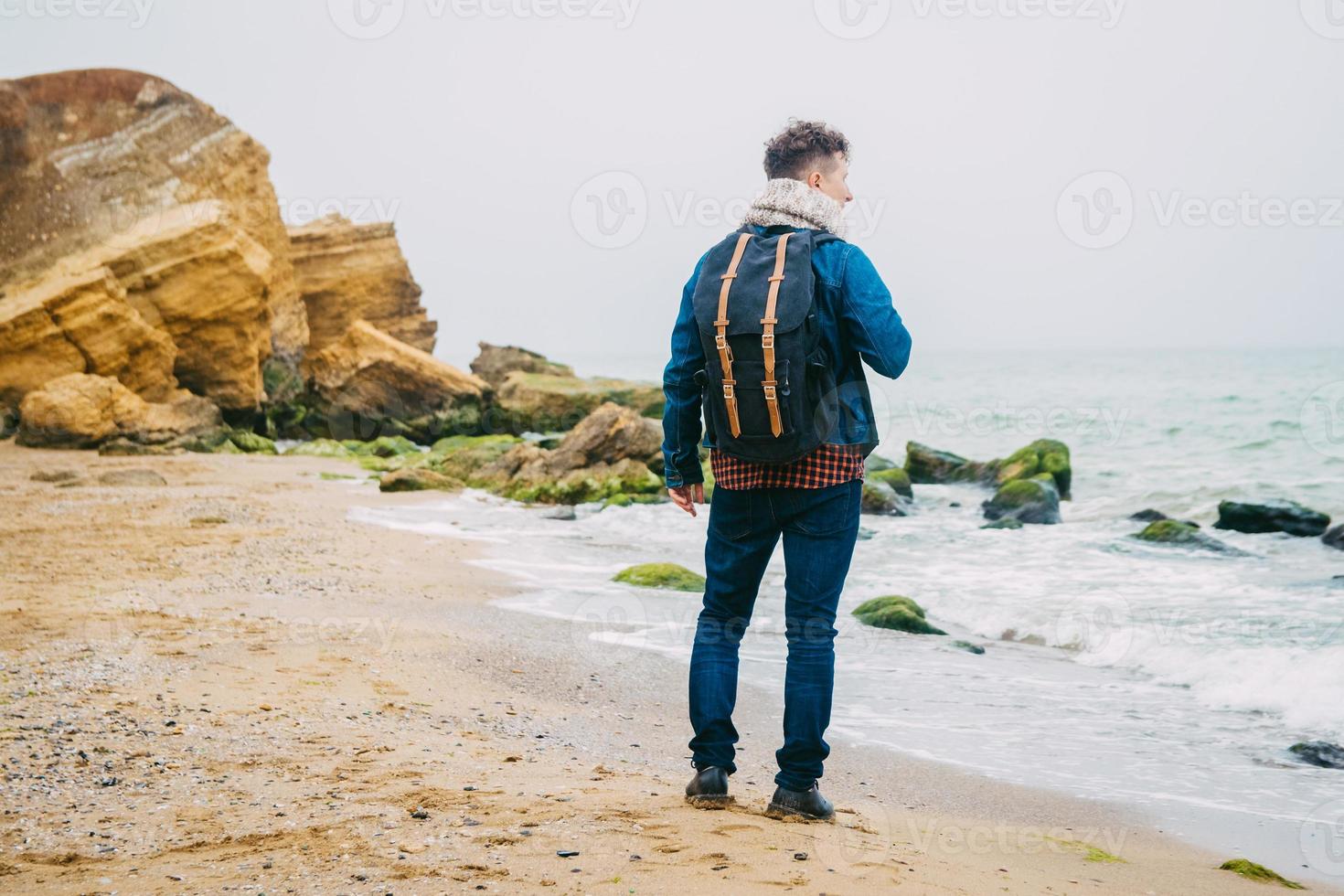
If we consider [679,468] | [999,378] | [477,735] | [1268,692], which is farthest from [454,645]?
[999,378]

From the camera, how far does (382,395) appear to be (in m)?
27.6

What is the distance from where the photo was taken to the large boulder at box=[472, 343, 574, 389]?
3544 cm

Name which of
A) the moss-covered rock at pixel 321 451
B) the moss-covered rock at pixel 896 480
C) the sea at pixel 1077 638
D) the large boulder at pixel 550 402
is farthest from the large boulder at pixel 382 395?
the moss-covered rock at pixel 896 480

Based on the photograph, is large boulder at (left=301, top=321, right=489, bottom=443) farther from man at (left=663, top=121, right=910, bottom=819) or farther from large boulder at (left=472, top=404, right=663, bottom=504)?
man at (left=663, top=121, right=910, bottom=819)

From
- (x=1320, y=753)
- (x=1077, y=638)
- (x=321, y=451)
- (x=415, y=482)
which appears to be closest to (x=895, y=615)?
(x=1077, y=638)

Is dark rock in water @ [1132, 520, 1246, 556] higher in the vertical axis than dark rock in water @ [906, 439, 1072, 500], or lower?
lower

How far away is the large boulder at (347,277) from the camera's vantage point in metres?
34.8

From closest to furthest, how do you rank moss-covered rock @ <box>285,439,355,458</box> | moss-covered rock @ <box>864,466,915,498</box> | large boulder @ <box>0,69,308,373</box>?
moss-covered rock @ <box>864,466,915,498</box>
moss-covered rock @ <box>285,439,355,458</box>
large boulder @ <box>0,69,308,373</box>

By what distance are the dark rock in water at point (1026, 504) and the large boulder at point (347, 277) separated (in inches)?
962

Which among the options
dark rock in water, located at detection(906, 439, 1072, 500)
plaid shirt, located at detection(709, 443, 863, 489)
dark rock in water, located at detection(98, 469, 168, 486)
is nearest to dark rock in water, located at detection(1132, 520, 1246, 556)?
dark rock in water, located at detection(906, 439, 1072, 500)

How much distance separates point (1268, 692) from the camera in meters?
6.00

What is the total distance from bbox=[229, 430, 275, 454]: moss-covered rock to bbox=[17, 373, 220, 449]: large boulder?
0.52 m

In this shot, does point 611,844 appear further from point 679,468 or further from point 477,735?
point 477,735

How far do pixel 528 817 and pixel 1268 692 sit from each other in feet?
15.2
